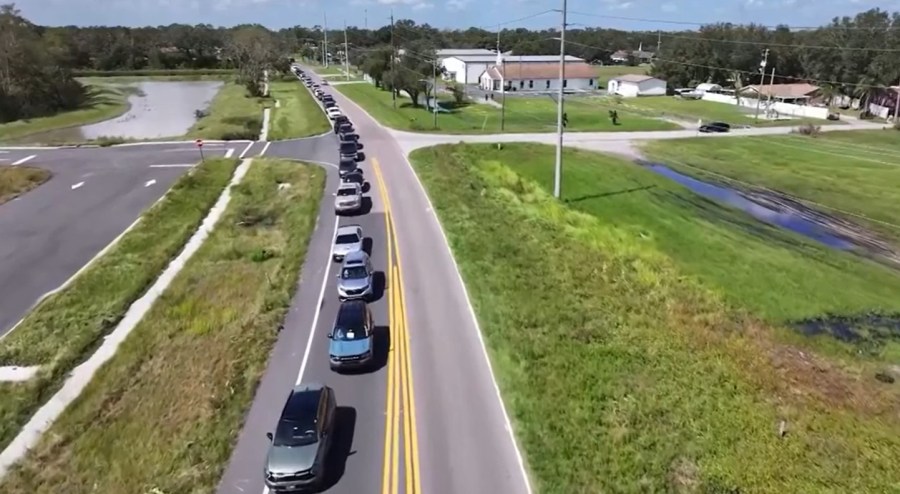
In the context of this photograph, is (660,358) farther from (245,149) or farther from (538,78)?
(538,78)

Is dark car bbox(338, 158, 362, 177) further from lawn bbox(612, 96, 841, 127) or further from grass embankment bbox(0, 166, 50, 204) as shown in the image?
lawn bbox(612, 96, 841, 127)

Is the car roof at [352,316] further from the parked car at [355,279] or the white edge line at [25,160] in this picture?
the white edge line at [25,160]

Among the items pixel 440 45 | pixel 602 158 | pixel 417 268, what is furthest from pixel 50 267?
pixel 440 45

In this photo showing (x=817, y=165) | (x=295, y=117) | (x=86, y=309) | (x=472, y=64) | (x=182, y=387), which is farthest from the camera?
(x=472, y=64)

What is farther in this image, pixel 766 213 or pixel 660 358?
pixel 766 213

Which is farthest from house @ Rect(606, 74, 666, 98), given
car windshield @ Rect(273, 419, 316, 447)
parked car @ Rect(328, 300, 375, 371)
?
car windshield @ Rect(273, 419, 316, 447)

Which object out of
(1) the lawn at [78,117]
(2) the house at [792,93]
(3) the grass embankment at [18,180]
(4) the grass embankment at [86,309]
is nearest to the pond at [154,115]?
(1) the lawn at [78,117]

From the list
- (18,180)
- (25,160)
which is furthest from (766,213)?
(25,160)
